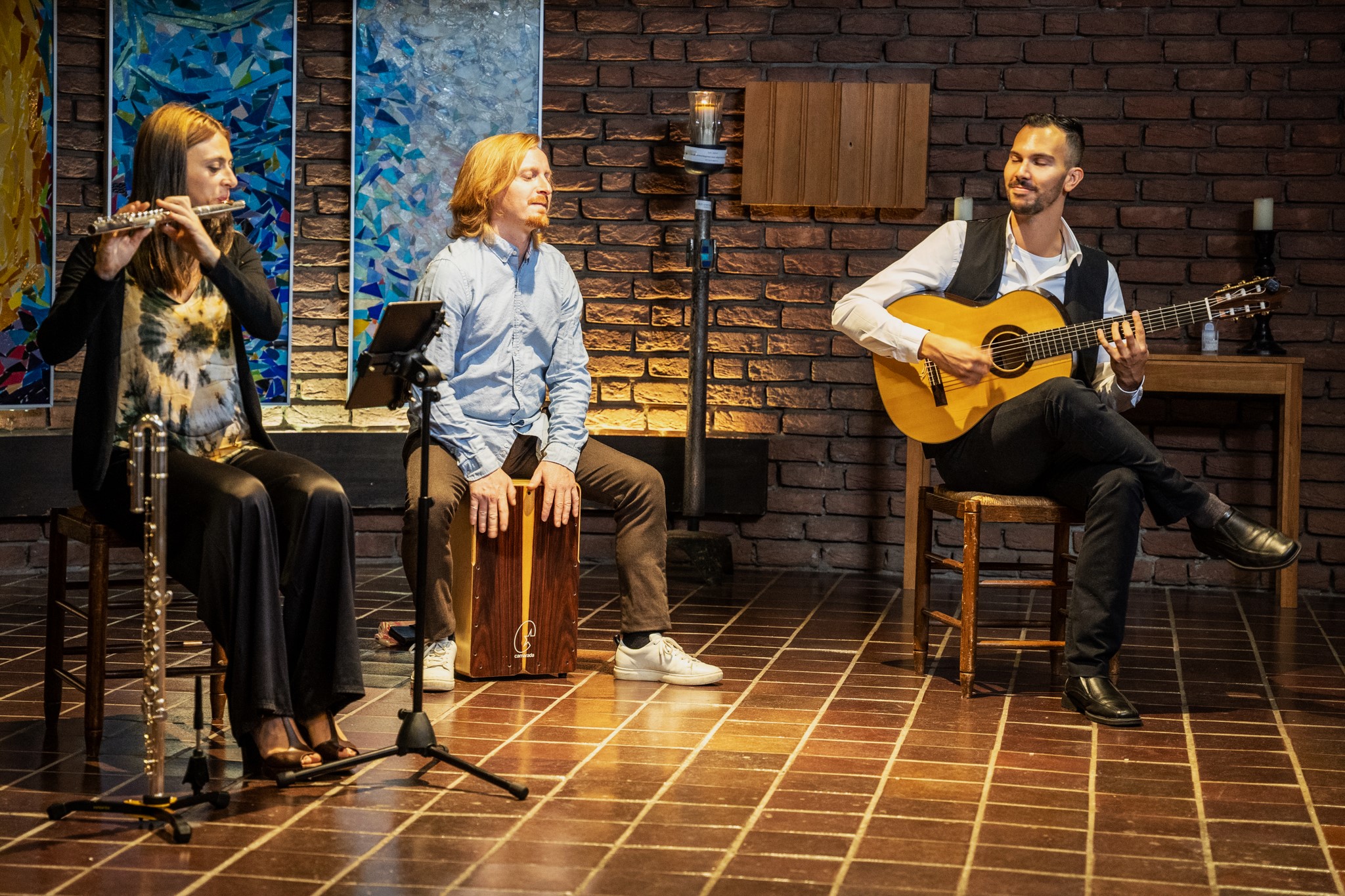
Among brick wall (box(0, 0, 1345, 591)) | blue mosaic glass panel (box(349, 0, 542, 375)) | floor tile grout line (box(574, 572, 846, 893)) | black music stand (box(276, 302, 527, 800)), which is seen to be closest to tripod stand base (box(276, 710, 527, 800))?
black music stand (box(276, 302, 527, 800))

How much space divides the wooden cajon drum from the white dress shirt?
92 centimetres

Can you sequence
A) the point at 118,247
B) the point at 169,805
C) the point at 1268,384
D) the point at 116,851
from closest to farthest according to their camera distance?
1. the point at 116,851
2. the point at 169,805
3. the point at 118,247
4. the point at 1268,384

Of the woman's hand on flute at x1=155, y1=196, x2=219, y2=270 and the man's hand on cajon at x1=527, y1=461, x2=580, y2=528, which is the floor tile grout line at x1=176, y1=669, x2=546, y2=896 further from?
the woman's hand on flute at x1=155, y1=196, x2=219, y2=270

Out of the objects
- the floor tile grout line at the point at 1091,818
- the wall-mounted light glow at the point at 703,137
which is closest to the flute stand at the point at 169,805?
the floor tile grout line at the point at 1091,818

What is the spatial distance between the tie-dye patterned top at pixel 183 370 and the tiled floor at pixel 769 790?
2.18ft

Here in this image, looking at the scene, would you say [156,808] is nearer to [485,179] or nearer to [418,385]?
[418,385]

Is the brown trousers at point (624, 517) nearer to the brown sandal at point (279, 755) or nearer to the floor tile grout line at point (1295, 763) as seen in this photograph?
the brown sandal at point (279, 755)

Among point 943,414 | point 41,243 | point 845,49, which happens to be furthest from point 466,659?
point 845,49

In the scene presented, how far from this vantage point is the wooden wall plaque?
5.42m

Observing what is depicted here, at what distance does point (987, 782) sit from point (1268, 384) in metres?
2.70

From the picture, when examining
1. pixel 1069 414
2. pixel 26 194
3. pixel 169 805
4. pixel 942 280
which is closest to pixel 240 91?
pixel 26 194

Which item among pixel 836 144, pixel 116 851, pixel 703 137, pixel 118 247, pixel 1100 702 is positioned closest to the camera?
pixel 116 851

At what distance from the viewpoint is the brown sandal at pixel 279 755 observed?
2725mm

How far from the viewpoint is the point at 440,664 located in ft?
11.7
